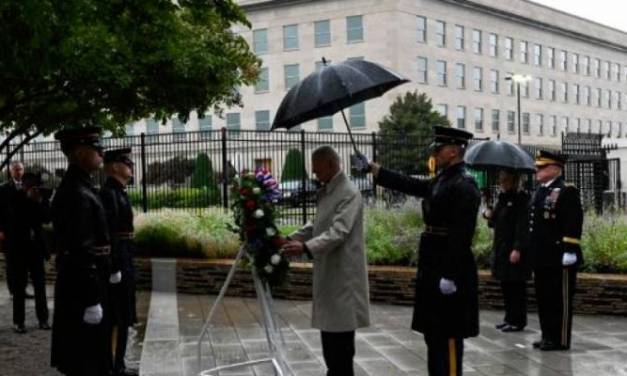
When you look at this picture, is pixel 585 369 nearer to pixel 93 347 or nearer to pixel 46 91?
pixel 93 347

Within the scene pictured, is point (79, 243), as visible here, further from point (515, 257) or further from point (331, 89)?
point (515, 257)

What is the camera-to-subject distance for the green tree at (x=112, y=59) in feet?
25.5

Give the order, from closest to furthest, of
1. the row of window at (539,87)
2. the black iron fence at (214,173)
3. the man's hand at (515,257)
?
the man's hand at (515,257), the black iron fence at (214,173), the row of window at (539,87)

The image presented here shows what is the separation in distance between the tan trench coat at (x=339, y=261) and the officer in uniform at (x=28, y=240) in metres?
5.26

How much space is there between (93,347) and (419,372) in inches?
133

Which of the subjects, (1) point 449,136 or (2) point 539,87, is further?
(2) point 539,87

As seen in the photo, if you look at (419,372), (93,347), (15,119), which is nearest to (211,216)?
(15,119)

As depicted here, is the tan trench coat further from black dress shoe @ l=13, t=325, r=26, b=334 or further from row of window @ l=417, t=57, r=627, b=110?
row of window @ l=417, t=57, r=627, b=110

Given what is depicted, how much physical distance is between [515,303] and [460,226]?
396 centimetres

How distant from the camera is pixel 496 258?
9781 millimetres

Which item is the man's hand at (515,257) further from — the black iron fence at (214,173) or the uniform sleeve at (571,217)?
the black iron fence at (214,173)

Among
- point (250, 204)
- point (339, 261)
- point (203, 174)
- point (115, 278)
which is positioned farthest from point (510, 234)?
point (203, 174)

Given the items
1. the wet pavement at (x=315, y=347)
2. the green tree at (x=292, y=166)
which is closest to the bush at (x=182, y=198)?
the green tree at (x=292, y=166)

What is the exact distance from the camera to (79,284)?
568 cm
